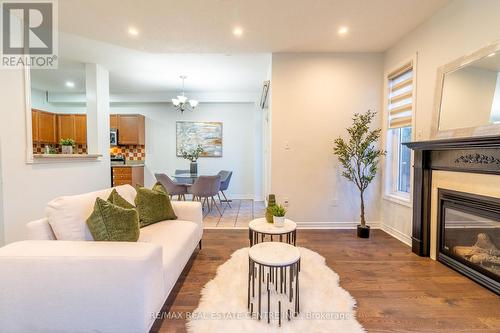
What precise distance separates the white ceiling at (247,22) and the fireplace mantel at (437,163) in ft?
5.15

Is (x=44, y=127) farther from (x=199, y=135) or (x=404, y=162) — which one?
(x=404, y=162)

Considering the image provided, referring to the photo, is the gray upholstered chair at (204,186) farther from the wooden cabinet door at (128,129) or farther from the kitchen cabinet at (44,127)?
the kitchen cabinet at (44,127)

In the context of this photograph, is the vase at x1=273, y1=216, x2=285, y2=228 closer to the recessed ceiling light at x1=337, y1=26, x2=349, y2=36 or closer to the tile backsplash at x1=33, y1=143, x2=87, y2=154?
the recessed ceiling light at x1=337, y1=26, x2=349, y2=36

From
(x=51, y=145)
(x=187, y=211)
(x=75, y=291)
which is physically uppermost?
(x=51, y=145)

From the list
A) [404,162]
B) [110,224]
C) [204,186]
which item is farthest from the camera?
[204,186]

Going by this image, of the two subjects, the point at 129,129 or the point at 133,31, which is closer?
the point at 133,31

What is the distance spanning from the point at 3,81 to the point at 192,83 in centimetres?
337

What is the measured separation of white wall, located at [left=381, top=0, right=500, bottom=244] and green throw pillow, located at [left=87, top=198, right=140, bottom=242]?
10.9ft

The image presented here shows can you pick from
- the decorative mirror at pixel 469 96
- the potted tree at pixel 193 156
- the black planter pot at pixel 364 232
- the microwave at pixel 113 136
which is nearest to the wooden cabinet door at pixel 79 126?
the microwave at pixel 113 136

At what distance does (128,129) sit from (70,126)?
127cm

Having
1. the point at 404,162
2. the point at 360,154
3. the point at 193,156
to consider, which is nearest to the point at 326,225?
the point at 360,154

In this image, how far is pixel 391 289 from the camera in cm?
211

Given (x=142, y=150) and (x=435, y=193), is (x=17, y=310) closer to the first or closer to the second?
(x=435, y=193)

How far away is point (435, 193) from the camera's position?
2.69 metres
